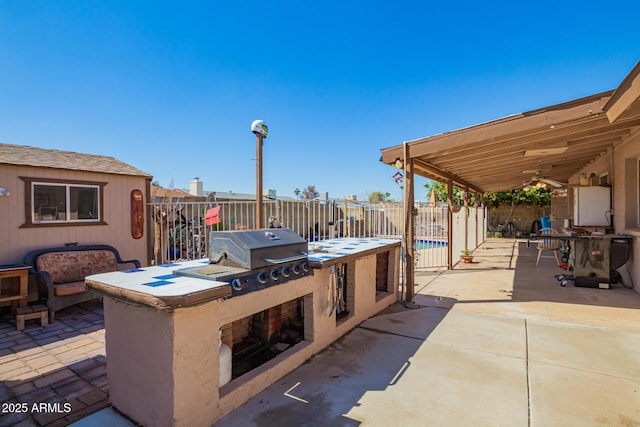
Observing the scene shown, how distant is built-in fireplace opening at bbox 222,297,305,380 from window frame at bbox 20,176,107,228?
4.97 m

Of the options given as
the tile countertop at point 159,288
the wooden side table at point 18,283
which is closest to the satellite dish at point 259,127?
the tile countertop at point 159,288

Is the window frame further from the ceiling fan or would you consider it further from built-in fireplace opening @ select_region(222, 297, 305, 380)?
the ceiling fan

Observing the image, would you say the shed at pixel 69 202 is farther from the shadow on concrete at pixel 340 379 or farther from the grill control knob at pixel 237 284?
the shadow on concrete at pixel 340 379

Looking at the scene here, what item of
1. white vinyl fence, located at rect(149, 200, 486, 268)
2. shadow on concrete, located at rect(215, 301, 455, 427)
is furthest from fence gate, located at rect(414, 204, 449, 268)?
shadow on concrete, located at rect(215, 301, 455, 427)

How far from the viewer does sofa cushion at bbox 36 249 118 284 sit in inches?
199

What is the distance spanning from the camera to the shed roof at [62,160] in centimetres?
538

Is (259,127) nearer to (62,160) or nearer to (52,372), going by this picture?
(52,372)

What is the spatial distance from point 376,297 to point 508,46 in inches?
348

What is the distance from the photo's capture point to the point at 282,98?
11.5 m

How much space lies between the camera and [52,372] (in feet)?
9.43

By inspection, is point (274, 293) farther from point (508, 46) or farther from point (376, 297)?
point (508, 46)

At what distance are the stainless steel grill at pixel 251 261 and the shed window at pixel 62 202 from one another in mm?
5044

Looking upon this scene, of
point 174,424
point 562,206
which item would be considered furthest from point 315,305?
point 562,206

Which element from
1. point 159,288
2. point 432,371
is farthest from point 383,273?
point 159,288
